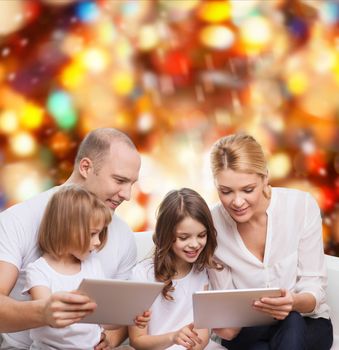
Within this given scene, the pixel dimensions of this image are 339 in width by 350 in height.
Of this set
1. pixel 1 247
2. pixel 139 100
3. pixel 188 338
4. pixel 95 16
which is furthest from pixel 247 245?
pixel 95 16

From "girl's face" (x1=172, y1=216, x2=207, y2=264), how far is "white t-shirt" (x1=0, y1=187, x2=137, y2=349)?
0.16 metres

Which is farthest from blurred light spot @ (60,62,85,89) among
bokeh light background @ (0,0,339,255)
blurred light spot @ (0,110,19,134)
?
blurred light spot @ (0,110,19,134)

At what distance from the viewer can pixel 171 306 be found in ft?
6.38

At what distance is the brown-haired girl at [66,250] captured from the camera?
170cm

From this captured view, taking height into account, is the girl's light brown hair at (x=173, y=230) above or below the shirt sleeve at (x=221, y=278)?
above

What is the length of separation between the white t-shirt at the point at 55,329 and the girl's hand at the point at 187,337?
0.20 metres

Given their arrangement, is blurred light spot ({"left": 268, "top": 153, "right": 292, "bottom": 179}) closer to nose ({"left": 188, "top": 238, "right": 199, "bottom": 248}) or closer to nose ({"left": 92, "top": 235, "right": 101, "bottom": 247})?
nose ({"left": 188, "top": 238, "right": 199, "bottom": 248})

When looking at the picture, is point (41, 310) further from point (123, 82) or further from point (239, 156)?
point (123, 82)

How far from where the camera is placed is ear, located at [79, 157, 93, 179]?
1880mm

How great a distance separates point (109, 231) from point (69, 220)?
24 cm

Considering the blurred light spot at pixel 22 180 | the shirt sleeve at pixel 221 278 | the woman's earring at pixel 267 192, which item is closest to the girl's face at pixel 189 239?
the shirt sleeve at pixel 221 278

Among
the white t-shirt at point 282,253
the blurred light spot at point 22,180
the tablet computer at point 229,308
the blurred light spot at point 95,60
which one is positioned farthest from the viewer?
the blurred light spot at point 95,60

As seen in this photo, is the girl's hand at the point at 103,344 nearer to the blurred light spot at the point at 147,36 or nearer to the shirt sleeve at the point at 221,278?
the shirt sleeve at the point at 221,278

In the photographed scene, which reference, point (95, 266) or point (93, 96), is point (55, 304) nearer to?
point (95, 266)
